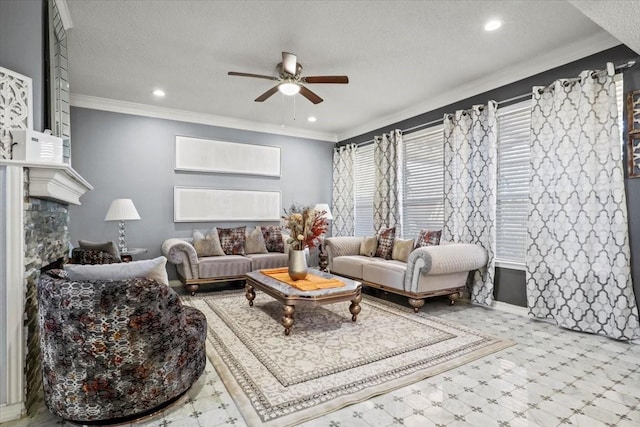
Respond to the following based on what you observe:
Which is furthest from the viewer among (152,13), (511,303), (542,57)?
(511,303)

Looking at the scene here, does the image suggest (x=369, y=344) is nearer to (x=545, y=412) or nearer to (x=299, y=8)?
(x=545, y=412)

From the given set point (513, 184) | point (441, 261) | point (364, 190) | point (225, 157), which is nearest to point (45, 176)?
point (441, 261)

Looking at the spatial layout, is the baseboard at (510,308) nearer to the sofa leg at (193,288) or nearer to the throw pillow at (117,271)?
the throw pillow at (117,271)

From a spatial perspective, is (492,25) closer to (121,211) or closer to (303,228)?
(303,228)

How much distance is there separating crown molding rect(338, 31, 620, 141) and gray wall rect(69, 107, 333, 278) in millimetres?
2874

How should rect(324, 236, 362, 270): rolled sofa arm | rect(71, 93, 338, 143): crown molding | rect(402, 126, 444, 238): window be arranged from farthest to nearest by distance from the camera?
1. rect(324, 236, 362, 270): rolled sofa arm
2. rect(402, 126, 444, 238): window
3. rect(71, 93, 338, 143): crown molding

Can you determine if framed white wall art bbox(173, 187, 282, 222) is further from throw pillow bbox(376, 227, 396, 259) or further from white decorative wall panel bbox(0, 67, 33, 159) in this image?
white decorative wall panel bbox(0, 67, 33, 159)

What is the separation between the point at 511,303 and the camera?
152 inches

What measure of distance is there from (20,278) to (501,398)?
2.84 meters

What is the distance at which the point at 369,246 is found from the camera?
5.13 m

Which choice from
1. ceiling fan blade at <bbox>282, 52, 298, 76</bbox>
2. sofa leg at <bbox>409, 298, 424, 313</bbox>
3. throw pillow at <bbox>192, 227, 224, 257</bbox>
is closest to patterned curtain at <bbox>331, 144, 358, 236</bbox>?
throw pillow at <bbox>192, 227, 224, 257</bbox>

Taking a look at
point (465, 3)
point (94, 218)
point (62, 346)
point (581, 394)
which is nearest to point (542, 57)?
point (465, 3)

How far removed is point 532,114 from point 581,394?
9.09ft

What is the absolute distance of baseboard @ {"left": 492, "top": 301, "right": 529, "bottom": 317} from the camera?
371 cm
